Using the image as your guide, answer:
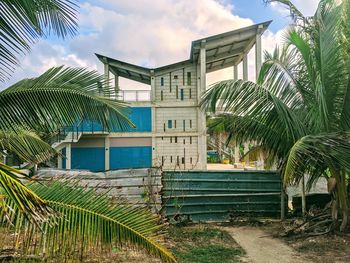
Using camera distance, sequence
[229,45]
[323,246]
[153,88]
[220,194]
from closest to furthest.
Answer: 1. [323,246]
2. [220,194]
3. [229,45]
4. [153,88]

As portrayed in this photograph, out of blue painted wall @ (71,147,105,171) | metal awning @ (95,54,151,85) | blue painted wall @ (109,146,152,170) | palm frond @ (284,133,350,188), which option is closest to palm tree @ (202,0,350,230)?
palm frond @ (284,133,350,188)

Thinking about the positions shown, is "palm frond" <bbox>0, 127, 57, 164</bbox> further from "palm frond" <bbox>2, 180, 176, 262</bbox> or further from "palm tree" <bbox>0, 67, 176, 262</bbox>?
"palm frond" <bbox>2, 180, 176, 262</bbox>

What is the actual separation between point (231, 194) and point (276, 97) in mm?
3128

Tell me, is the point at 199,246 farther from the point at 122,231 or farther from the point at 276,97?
the point at 122,231

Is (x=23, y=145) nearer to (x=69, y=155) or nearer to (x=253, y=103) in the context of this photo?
(x=253, y=103)

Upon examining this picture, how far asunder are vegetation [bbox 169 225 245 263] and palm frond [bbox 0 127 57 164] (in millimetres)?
2669

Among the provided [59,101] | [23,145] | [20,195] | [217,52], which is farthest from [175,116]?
[20,195]

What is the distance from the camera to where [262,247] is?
701cm

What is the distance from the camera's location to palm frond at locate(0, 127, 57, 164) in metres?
4.26

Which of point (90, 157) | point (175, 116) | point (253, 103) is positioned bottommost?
point (90, 157)

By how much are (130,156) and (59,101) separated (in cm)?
1764

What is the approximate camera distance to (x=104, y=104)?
4285 mm

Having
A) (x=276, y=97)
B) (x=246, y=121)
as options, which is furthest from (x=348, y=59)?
(x=246, y=121)

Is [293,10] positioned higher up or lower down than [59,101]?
higher up
